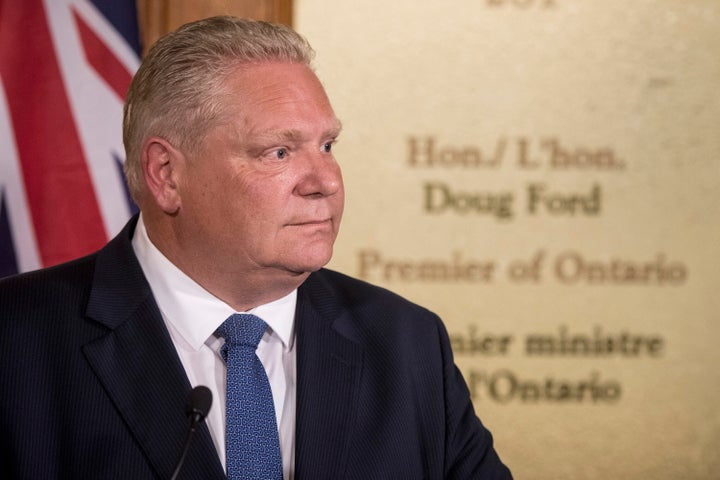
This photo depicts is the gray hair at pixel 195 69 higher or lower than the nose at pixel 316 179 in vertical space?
higher

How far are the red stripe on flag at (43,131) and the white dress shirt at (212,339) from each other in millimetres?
889

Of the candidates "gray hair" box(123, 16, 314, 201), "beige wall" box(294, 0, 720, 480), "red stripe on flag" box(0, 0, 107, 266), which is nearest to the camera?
"gray hair" box(123, 16, 314, 201)

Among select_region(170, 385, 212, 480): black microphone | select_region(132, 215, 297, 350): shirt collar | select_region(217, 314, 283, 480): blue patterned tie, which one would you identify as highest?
select_region(132, 215, 297, 350): shirt collar

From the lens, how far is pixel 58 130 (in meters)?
2.85

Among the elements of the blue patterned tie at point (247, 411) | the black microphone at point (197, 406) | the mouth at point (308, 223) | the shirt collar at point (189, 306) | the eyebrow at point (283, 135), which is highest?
the eyebrow at point (283, 135)

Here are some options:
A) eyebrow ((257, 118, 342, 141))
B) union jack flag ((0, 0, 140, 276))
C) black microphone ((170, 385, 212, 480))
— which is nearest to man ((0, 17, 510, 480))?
eyebrow ((257, 118, 342, 141))

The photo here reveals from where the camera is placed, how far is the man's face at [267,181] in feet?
6.15

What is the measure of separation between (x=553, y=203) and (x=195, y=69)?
163 cm

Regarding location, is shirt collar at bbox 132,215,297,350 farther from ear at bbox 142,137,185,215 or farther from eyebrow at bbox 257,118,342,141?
eyebrow at bbox 257,118,342,141

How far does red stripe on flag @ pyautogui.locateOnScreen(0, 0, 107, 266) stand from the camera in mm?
2828

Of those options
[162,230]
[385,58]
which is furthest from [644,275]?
[162,230]

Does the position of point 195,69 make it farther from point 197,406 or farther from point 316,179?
point 197,406

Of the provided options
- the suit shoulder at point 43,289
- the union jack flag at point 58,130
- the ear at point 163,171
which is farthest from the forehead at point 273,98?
the union jack flag at point 58,130

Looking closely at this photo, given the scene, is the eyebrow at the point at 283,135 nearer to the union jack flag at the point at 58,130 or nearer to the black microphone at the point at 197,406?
the black microphone at the point at 197,406
